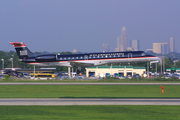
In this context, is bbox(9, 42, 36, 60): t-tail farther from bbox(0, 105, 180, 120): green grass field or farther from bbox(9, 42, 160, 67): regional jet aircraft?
bbox(0, 105, 180, 120): green grass field

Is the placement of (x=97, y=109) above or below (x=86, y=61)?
below

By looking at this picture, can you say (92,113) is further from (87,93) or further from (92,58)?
(92,58)

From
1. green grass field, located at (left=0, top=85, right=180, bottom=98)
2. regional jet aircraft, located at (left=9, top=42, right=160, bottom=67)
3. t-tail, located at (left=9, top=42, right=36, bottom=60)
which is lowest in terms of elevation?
green grass field, located at (left=0, top=85, right=180, bottom=98)

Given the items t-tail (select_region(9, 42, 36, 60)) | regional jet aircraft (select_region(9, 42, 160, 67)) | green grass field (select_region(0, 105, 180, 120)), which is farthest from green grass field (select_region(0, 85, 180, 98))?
green grass field (select_region(0, 105, 180, 120))

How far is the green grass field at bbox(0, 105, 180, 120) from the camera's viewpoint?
66.3 ft

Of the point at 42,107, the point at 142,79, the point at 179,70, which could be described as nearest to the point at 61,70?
the point at 179,70

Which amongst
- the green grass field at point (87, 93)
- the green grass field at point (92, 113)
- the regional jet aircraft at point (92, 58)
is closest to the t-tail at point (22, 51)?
the regional jet aircraft at point (92, 58)

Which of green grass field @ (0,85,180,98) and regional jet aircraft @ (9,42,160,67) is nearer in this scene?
green grass field @ (0,85,180,98)

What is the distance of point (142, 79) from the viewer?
210 ft

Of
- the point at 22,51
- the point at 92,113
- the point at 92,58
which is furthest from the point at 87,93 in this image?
the point at 22,51

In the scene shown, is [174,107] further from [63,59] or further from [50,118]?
[63,59]

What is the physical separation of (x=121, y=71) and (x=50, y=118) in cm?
7720

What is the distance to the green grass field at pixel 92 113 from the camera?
20203 millimetres

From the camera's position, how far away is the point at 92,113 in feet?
71.8
